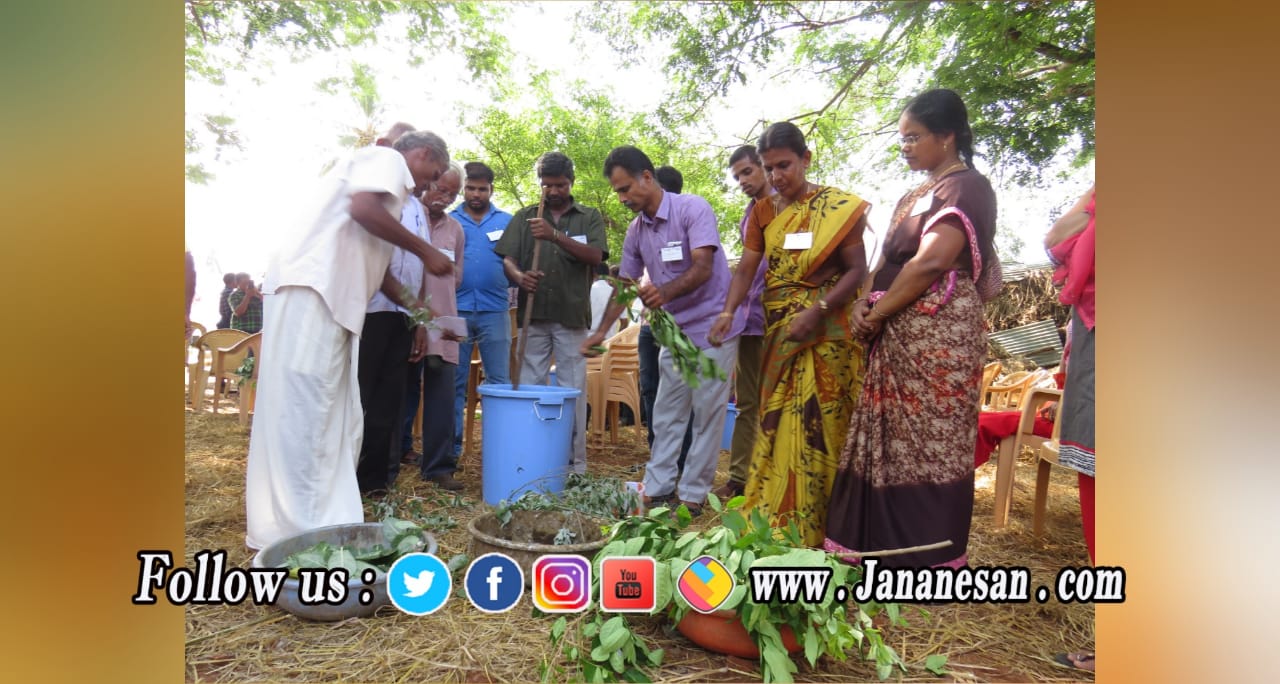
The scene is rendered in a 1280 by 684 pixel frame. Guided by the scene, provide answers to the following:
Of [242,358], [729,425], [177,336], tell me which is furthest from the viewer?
[242,358]

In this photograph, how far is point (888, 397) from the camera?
2.26m

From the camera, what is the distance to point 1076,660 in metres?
1.97

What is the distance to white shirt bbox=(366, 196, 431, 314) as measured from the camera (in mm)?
2873

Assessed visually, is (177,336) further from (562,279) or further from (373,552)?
(562,279)

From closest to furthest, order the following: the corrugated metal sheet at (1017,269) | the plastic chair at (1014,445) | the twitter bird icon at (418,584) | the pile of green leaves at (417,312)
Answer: the twitter bird icon at (418,584) < the corrugated metal sheet at (1017,269) < the plastic chair at (1014,445) < the pile of green leaves at (417,312)

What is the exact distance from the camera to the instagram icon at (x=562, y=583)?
1.95 metres

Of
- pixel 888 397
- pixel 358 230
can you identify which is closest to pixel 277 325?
pixel 358 230

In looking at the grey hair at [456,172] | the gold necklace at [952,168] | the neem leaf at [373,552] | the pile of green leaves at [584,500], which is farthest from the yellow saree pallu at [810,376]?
the grey hair at [456,172]

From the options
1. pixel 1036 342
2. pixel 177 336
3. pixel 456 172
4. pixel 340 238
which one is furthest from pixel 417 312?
pixel 1036 342

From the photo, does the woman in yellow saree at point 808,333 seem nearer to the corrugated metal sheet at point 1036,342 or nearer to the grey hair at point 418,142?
the corrugated metal sheet at point 1036,342

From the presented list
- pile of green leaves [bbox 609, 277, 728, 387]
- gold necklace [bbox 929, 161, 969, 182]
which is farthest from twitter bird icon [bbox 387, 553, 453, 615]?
gold necklace [bbox 929, 161, 969, 182]

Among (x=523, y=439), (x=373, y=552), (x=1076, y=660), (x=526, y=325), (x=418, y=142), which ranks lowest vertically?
(x=1076, y=660)

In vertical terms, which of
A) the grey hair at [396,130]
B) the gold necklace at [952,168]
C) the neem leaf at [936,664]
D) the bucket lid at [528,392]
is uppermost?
the grey hair at [396,130]

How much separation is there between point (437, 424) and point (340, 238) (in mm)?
1296
